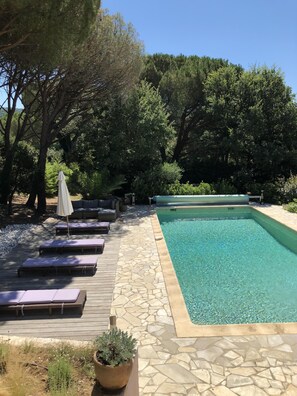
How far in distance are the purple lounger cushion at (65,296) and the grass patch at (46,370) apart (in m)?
1.65

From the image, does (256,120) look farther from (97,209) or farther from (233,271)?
(233,271)

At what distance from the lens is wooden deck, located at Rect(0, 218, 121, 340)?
591 centimetres

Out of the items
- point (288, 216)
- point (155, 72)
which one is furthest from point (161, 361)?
point (155, 72)

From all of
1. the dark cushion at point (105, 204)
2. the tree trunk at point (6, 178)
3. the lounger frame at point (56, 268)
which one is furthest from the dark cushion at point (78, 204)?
the lounger frame at point (56, 268)

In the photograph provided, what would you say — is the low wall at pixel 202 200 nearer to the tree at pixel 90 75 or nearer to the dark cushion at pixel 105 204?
the dark cushion at pixel 105 204

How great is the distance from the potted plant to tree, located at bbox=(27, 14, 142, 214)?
1231 cm

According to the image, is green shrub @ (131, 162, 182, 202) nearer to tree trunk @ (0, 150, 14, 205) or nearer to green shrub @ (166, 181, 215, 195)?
green shrub @ (166, 181, 215, 195)

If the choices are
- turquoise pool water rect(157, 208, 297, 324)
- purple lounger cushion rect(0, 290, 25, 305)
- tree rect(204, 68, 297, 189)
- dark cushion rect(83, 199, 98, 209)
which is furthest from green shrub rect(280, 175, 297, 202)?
purple lounger cushion rect(0, 290, 25, 305)

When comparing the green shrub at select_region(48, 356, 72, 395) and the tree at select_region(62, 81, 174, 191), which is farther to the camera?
the tree at select_region(62, 81, 174, 191)

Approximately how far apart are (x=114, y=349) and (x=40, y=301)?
3.03 metres

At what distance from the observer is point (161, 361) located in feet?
16.6

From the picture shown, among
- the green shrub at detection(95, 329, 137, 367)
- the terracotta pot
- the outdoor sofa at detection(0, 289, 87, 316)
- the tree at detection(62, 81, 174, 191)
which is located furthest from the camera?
the tree at detection(62, 81, 174, 191)

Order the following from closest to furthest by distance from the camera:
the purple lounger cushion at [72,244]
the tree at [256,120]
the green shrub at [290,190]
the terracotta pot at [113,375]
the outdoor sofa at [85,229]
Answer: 1. the terracotta pot at [113,375]
2. the purple lounger cushion at [72,244]
3. the outdoor sofa at [85,229]
4. the green shrub at [290,190]
5. the tree at [256,120]

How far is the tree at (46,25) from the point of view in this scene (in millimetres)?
9195
